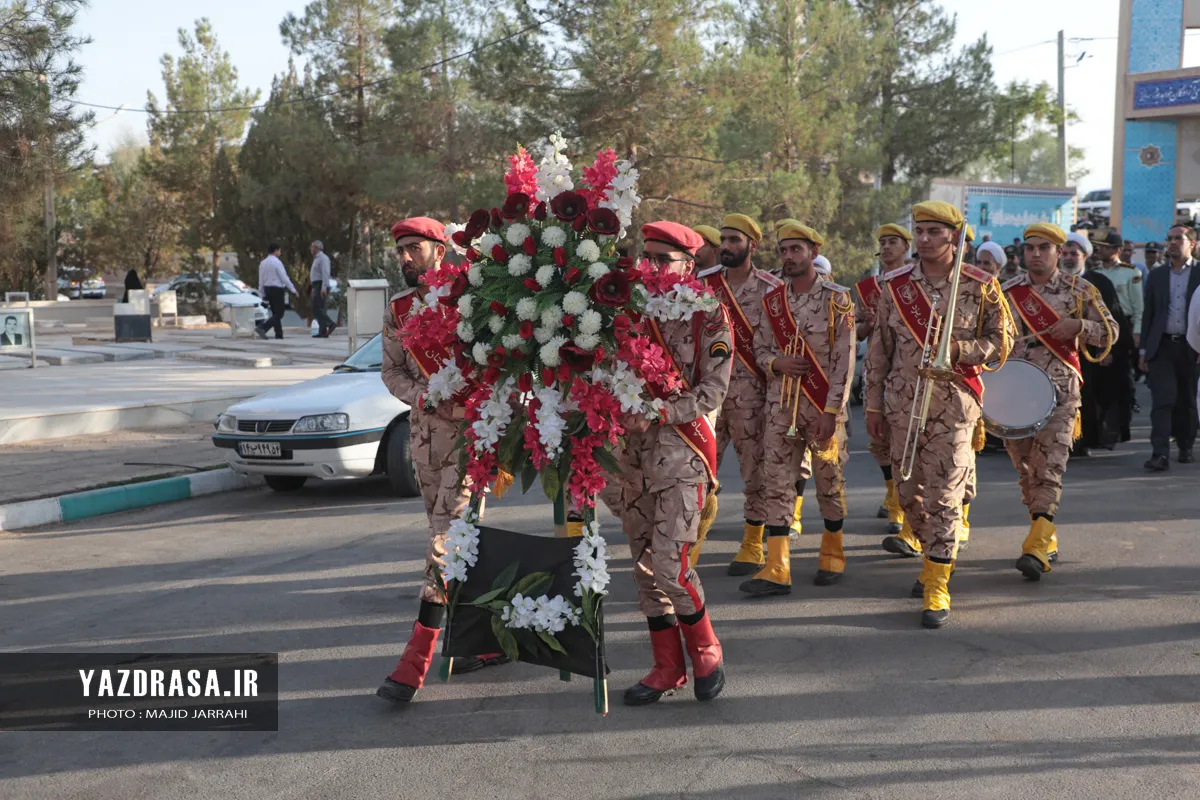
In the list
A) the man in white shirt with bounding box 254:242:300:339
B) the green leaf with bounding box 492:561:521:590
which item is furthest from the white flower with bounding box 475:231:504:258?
the man in white shirt with bounding box 254:242:300:339

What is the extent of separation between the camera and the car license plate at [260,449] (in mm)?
9758

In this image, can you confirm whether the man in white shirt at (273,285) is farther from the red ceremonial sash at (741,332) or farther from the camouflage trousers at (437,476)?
the camouflage trousers at (437,476)

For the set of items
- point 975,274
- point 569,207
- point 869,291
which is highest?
point 569,207

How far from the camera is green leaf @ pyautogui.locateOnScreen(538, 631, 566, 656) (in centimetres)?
478

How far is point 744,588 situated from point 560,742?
2373 millimetres

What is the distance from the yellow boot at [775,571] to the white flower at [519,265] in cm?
289

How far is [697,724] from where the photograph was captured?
4914 mm

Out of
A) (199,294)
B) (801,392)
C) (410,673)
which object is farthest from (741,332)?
(199,294)

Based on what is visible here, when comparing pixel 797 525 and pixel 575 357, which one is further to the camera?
pixel 797 525

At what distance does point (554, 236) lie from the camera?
4633mm

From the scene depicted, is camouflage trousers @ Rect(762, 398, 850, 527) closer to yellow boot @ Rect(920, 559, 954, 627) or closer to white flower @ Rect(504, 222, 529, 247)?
yellow boot @ Rect(920, 559, 954, 627)

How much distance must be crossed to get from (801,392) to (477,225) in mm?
2947

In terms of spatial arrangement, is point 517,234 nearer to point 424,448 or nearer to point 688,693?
point 424,448

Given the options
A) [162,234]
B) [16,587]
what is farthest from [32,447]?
[162,234]
